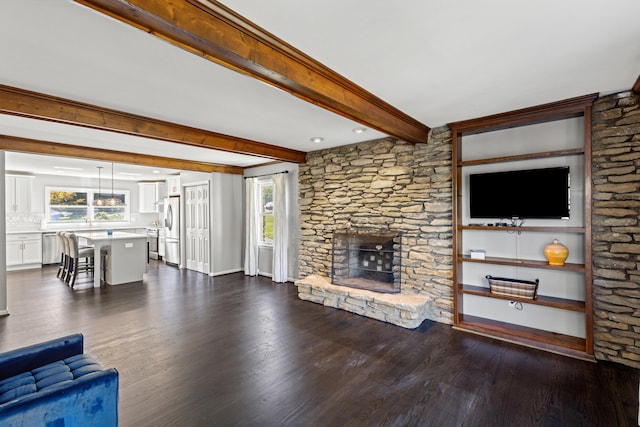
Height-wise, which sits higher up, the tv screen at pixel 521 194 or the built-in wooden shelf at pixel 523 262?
the tv screen at pixel 521 194

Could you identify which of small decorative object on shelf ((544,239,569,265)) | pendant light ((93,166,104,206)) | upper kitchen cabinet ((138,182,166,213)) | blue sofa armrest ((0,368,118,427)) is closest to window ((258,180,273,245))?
pendant light ((93,166,104,206))

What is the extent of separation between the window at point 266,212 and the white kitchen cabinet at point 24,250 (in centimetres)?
580

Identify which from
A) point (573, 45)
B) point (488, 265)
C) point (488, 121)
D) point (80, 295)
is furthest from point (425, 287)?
point (80, 295)

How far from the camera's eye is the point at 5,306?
4.25 metres

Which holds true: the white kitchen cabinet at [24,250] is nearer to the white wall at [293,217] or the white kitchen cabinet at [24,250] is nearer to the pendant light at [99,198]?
the pendant light at [99,198]

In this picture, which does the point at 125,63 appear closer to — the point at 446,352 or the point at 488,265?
the point at 446,352

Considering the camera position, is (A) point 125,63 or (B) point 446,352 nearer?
(A) point 125,63

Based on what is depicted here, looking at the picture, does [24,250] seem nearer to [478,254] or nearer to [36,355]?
[36,355]

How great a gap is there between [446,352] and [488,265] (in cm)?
128

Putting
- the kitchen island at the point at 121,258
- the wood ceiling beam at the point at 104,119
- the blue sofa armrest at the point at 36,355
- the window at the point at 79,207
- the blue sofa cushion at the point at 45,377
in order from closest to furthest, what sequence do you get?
the blue sofa cushion at the point at 45,377
the blue sofa armrest at the point at 36,355
the wood ceiling beam at the point at 104,119
the kitchen island at the point at 121,258
the window at the point at 79,207

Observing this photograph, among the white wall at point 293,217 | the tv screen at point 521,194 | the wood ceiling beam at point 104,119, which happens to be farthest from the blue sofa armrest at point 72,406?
the white wall at point 293,217

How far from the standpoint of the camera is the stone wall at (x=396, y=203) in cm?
393

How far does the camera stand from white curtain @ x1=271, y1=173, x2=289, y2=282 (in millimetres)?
6020

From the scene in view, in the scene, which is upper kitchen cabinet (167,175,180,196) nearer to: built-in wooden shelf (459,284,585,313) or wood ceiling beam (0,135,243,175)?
wood ceiling beam (0,135,243,175)
